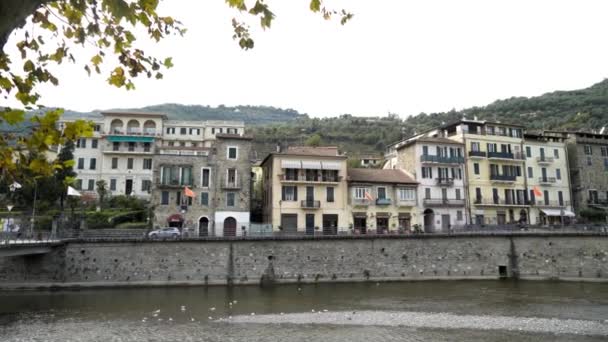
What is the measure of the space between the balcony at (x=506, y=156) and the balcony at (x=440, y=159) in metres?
3.83

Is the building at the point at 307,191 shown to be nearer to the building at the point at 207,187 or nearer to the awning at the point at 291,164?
the awning at the point at 291,164

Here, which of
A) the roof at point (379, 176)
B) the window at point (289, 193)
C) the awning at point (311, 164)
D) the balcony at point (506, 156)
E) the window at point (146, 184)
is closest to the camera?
the window at point (289, 193)

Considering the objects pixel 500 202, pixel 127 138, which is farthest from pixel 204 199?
pixel 500 202

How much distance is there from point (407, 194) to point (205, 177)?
21.6 meters

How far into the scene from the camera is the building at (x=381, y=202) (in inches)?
1720

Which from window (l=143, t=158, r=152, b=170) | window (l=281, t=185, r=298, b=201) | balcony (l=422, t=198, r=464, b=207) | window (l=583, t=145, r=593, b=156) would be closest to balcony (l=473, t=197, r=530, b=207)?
balcony (l=422, t=198, r=464, b=207)

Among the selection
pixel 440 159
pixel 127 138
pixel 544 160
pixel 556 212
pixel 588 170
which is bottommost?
pixel 556 212

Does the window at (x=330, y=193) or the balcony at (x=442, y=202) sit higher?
the window at (x=330, y=193)

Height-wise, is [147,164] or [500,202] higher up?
[147,164]

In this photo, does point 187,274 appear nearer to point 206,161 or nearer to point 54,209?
point 206,161

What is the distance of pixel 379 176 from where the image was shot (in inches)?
1800

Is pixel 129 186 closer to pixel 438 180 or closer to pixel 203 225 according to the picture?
pixel 203 225

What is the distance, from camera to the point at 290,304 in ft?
80.3

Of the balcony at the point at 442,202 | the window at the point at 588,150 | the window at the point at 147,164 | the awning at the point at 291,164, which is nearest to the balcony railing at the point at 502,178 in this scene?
the balcony at the point at 442,202
